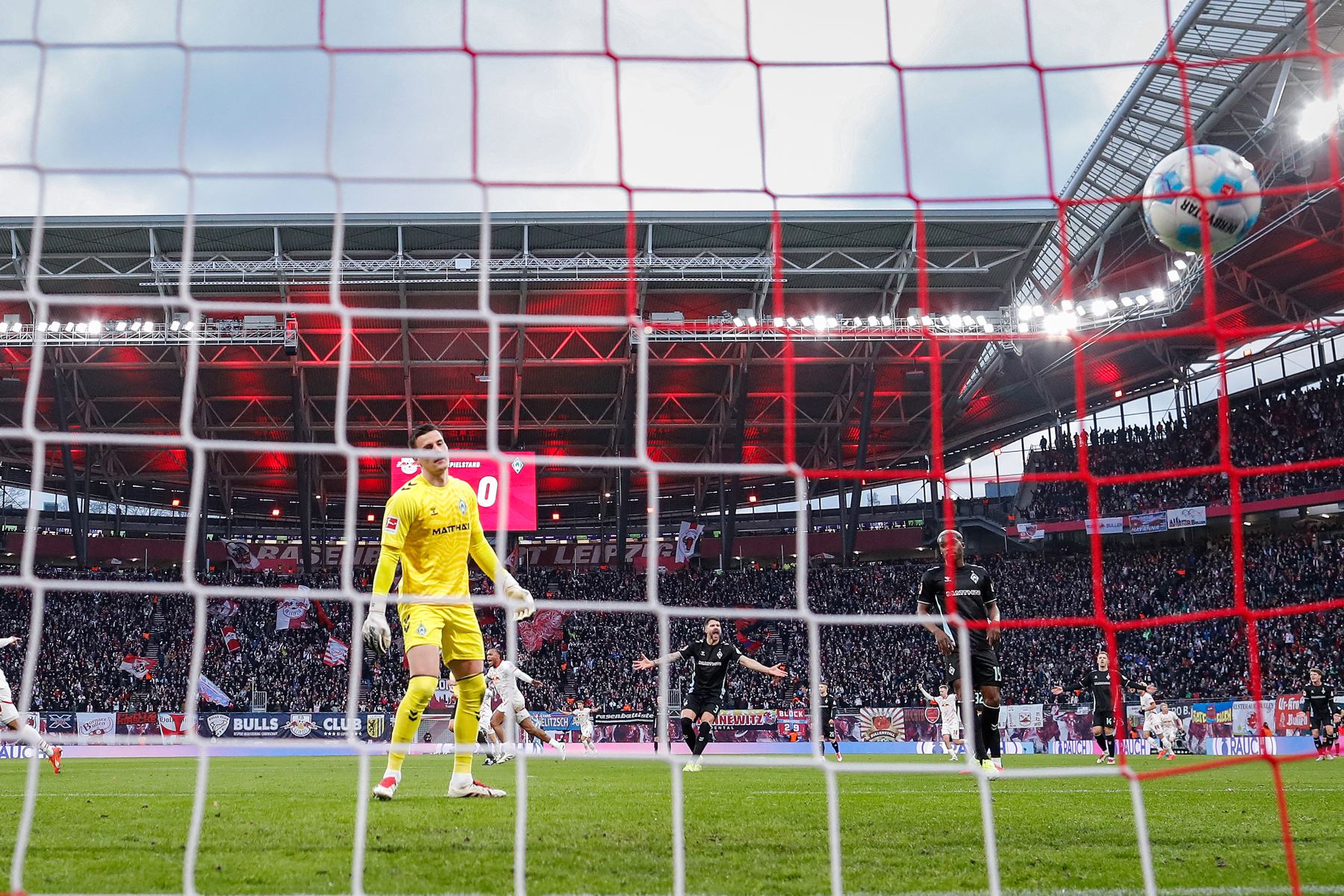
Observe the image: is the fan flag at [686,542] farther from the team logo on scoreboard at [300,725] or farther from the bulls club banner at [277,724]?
the team logo on scoreboard at [300,725]

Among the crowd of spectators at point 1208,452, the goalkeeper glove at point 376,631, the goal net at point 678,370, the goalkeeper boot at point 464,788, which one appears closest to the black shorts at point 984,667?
the goal net at point 678,370

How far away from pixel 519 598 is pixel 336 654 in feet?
91.3

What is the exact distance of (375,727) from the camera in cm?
2561

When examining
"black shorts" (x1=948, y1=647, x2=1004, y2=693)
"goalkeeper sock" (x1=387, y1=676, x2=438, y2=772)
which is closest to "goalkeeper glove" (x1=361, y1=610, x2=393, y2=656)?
"goalkeeper sock" (x1=387, y1=676, x2=438, y2=772)

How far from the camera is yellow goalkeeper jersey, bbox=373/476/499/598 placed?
6730 mm

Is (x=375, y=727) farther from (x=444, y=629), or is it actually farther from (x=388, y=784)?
(x=444, y=629)

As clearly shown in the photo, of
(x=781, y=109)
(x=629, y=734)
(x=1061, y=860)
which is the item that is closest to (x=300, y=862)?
(x=1061, y=860)

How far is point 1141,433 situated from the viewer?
3809cm

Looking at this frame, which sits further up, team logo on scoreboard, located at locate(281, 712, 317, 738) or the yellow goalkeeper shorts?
the yellow goalkeeper shorts

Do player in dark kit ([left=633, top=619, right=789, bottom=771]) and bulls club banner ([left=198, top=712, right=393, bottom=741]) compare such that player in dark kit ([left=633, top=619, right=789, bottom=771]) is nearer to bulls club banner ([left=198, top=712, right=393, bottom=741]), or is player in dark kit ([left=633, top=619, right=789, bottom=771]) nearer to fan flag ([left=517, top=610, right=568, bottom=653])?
bulls club banner ([left=198, top=712, right=393, bottom=741])

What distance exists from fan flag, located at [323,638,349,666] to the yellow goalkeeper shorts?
88.1ft

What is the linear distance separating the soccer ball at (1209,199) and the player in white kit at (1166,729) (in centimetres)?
1387

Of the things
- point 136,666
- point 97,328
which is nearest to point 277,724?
point 136,666

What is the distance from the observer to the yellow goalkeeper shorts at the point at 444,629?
6.70 meters
